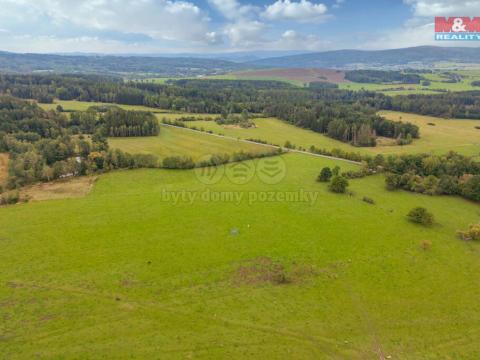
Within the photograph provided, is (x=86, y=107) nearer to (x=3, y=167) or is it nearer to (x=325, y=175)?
(x=3, y=167)

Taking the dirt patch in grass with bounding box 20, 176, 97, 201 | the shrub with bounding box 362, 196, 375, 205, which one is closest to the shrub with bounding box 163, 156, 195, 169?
the dirt patch in grass with bounding box 20, 176, 97, 201

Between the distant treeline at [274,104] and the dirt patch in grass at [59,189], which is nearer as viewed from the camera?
the dirt patch in grass at [59,189]

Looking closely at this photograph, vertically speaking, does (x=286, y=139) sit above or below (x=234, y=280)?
above

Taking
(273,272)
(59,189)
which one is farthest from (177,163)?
(273,272)

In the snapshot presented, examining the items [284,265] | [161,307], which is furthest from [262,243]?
[161,307]

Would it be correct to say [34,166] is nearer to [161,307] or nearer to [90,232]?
[90,232]

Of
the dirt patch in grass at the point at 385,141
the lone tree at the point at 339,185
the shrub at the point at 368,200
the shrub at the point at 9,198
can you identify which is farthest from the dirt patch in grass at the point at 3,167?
the dirt patch in grass at the point at 385,141

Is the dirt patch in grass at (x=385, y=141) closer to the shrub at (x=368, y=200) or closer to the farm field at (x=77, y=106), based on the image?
the shrub at (x=368, y=200)
